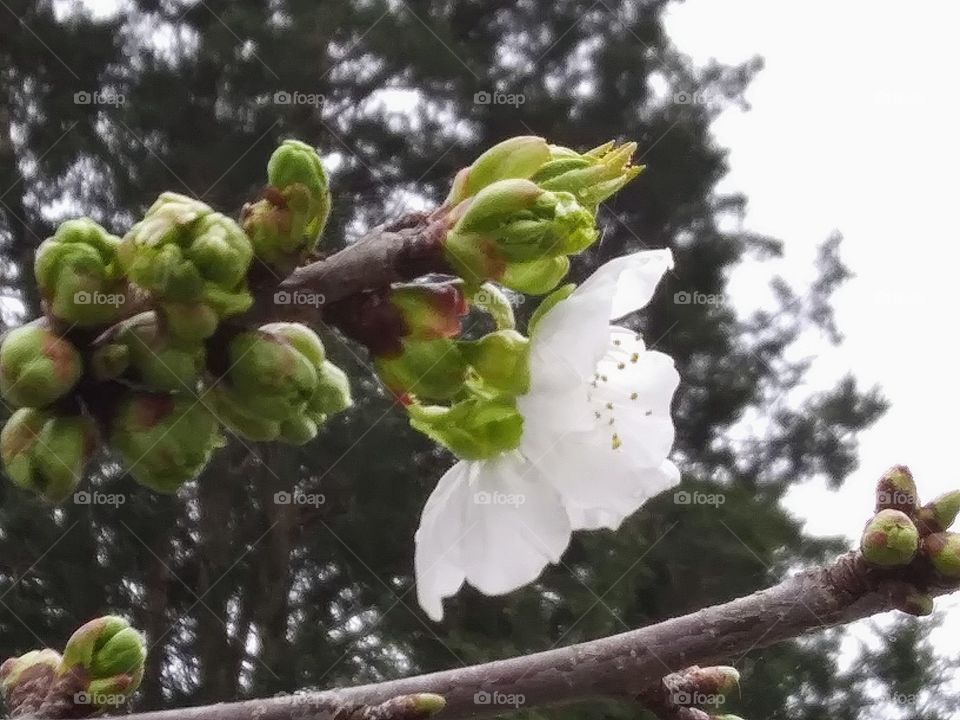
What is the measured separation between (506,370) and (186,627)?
2456 mm

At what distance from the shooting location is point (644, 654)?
17.3 inches

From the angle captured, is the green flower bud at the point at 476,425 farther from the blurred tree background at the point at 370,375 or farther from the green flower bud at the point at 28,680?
the blurred tree background at the point at 370,375

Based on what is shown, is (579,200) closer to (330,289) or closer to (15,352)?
(330,289)

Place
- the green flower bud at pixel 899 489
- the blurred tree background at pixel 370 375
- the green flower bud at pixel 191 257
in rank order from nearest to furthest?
the green flower bud at pixel 191 257 < the green flower bud at pixel 899 489 < the blurred tree background at pixel 370 375

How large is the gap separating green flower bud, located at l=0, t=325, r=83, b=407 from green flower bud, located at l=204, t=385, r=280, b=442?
0.16 ft

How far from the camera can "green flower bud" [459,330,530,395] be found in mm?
408

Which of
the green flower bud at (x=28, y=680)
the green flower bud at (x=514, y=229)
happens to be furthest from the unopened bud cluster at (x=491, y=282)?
the green flower bud at (x=28, y=680)

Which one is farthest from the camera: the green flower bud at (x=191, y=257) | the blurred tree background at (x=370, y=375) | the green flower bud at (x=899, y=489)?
the blurred tree background at (x=370, y=375)

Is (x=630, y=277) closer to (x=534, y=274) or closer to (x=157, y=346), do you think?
(x=534, y=274)

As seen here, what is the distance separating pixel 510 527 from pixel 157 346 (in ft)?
0.54

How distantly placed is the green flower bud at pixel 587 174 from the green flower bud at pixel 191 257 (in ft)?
0.40

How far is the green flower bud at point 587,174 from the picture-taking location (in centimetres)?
39

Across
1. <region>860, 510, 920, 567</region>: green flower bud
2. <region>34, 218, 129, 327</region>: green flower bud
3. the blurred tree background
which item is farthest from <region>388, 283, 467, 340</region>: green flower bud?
the blurred tree background

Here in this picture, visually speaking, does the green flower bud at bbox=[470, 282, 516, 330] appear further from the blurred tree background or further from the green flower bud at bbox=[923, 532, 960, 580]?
the blurred tree background
